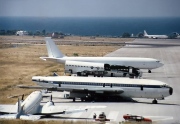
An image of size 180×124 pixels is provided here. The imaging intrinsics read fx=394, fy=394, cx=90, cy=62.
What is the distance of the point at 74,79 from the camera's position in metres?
65.1

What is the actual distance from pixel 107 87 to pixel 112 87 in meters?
0.80

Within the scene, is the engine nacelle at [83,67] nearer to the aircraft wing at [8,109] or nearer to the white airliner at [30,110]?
the white airliner at [30,110]

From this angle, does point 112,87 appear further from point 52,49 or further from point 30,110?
point 52,49

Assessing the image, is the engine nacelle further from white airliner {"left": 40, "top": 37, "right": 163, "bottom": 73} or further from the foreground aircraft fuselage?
the foreground aircraft fuselage

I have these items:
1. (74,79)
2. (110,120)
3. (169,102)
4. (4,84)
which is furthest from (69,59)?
(110,120)

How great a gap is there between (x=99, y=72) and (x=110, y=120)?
3656cm

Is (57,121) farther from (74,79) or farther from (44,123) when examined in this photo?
(74,79)

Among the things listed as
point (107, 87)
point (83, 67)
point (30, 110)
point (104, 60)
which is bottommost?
point (30, 110)

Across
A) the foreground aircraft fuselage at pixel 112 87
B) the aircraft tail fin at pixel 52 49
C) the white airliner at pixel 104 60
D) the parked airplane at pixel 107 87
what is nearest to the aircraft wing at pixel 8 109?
the parked airplane at pixel 107 87

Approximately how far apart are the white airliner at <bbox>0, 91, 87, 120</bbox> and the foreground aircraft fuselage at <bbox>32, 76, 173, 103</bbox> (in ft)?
39.5

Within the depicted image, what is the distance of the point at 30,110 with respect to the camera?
48406mm

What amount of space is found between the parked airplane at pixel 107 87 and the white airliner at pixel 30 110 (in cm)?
1201

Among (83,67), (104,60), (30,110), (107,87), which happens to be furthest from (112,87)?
(104,60)

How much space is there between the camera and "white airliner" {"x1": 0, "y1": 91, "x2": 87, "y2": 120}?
46094 millimetres
